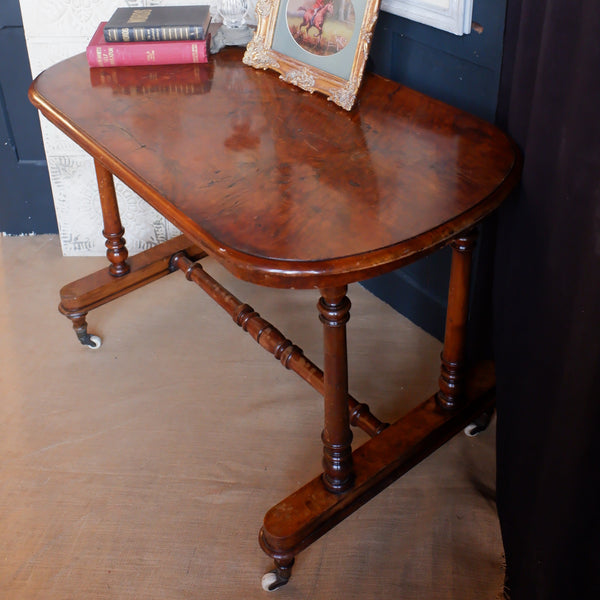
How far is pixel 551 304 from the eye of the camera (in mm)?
1383

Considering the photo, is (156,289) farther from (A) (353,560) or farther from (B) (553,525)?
(B) (553,525)

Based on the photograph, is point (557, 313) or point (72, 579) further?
point (72, 579)

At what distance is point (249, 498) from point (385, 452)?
347 millimetres

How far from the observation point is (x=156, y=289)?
8.32 feet

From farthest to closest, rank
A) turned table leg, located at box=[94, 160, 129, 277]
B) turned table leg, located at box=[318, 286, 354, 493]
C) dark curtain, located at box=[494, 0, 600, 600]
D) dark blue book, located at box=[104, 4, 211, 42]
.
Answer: turned table leg, located at box=[94, 160, 129, 277]
dark blue book, located at box=[104, 4, 211, 42]
turned table leg, located at box=[318, 286, 354, 493]
dark curtain, located at box=[494, 0, 600, 600]

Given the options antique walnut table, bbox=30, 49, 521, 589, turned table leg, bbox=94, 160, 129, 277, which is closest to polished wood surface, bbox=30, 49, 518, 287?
antique walnut table, bbox=30, 49, 521, 589

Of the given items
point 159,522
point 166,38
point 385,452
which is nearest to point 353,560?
point 385,452

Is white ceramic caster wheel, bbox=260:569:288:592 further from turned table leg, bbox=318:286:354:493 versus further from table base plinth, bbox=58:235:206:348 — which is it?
table base plinth, bbox=58:235:206:348

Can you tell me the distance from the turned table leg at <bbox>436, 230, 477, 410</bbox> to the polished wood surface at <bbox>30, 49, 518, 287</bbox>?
219 millimetres

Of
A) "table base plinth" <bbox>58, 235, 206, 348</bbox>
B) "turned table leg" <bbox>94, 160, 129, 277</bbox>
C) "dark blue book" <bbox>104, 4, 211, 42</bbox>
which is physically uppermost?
"dark blue book" <bbox>104, 4, 211, 42</bbox>

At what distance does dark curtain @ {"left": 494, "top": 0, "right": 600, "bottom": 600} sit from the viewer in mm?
1232

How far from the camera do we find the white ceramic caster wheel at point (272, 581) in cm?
160

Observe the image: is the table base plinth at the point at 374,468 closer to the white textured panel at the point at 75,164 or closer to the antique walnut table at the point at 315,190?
the antique walnut table at the point at 315,190

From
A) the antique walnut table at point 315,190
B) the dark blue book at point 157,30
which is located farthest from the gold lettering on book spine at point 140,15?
the antique walnut table at point 315,190
